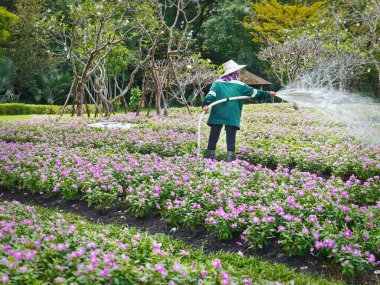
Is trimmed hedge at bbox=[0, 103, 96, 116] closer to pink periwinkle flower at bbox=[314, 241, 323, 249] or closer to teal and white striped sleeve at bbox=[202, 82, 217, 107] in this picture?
teal and white striped sleeve at bbox=[202, 82, 217, 107]

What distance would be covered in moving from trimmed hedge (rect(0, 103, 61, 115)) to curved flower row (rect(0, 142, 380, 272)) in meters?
21.1

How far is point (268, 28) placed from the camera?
39.0 m

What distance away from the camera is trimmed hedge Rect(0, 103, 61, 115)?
2822 cm

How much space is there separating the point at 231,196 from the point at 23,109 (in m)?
26.1

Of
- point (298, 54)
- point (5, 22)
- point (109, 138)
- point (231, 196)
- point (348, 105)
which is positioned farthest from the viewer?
point (5, 22)

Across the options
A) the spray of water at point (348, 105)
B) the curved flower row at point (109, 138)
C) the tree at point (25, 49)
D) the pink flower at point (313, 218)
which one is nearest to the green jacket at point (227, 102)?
the spray of water at point (348, 105)

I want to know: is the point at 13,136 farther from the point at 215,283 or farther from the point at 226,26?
the point at 226,26

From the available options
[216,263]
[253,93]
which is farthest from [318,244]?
[253,93]

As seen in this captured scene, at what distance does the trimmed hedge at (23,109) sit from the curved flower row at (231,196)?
69.2ft

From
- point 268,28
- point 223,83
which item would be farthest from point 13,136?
point 268,28

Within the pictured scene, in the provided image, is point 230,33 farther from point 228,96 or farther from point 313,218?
point 313,218

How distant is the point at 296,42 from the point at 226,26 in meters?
16.6

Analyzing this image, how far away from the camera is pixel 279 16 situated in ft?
128

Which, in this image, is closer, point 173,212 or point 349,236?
point 349,236
